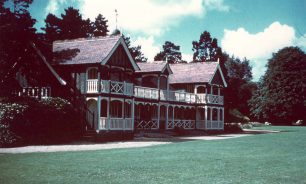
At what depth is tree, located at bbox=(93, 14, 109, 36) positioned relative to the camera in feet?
214

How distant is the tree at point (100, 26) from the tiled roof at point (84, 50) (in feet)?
97.2

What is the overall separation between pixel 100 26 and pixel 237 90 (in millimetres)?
29939

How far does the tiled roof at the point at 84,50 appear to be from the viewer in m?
32.1

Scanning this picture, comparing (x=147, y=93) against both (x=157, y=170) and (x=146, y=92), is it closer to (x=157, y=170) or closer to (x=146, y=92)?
(x=146, y=92)

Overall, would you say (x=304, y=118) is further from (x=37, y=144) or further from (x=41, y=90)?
(x=37, y=144)

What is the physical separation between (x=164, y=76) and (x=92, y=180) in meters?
33.1

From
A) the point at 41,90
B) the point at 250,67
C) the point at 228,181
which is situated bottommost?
the point at 228,181

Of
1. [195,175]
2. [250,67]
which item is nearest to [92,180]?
[195,175]

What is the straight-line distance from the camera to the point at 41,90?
32406 millimetres

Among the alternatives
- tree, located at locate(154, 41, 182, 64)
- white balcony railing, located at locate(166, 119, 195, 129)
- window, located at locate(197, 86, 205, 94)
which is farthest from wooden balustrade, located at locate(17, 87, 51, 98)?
tree, located at locate(154, 41, 182, 64)

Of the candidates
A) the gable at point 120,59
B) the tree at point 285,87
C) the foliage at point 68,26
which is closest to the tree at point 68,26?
the foliage at point 68,26

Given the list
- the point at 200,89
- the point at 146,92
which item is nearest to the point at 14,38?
the point at 146,92

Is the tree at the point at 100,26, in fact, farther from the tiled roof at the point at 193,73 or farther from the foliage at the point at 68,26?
the tiled roof at the point at 193,73

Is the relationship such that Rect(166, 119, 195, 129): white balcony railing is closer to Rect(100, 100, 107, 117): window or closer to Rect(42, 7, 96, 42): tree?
Rect(100, 100, 107, 117): window
